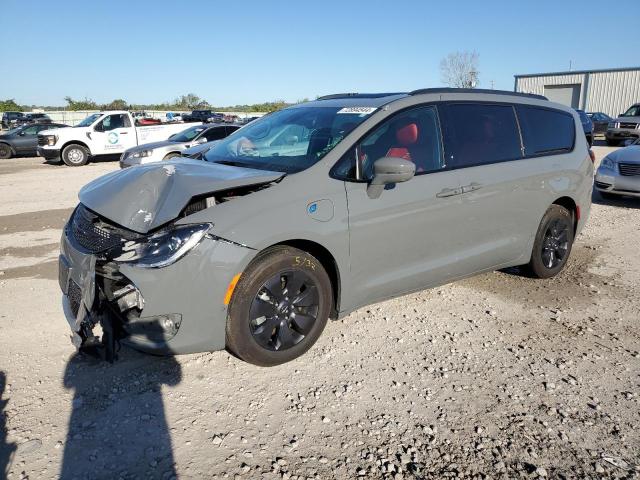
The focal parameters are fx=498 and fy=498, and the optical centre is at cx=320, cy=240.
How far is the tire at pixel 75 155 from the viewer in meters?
17.0

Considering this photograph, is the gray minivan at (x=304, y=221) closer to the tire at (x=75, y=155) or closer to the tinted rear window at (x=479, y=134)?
the tinted rear window at (x=479, y=134)

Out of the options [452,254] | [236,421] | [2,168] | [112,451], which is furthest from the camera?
[2,168]

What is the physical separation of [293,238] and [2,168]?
662 inches

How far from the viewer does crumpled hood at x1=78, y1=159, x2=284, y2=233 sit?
3004 mm

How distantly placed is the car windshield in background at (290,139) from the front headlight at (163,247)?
88cm

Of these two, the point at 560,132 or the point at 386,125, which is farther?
the point at 560,132

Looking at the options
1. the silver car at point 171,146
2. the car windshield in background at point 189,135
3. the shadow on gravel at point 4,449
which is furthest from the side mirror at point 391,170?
the car windshield in background at point 189,135

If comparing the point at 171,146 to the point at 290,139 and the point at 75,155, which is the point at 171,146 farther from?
the point at 290,139

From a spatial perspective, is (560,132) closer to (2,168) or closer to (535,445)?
(535,445)

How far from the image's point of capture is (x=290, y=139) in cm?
Result: 401

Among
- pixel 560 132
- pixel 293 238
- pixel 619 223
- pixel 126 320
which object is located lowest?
pixel 619 223

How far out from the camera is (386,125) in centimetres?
370

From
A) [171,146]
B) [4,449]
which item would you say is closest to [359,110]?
[4,449]

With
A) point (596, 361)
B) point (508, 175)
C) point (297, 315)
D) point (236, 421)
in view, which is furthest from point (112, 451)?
point (508, 175)
